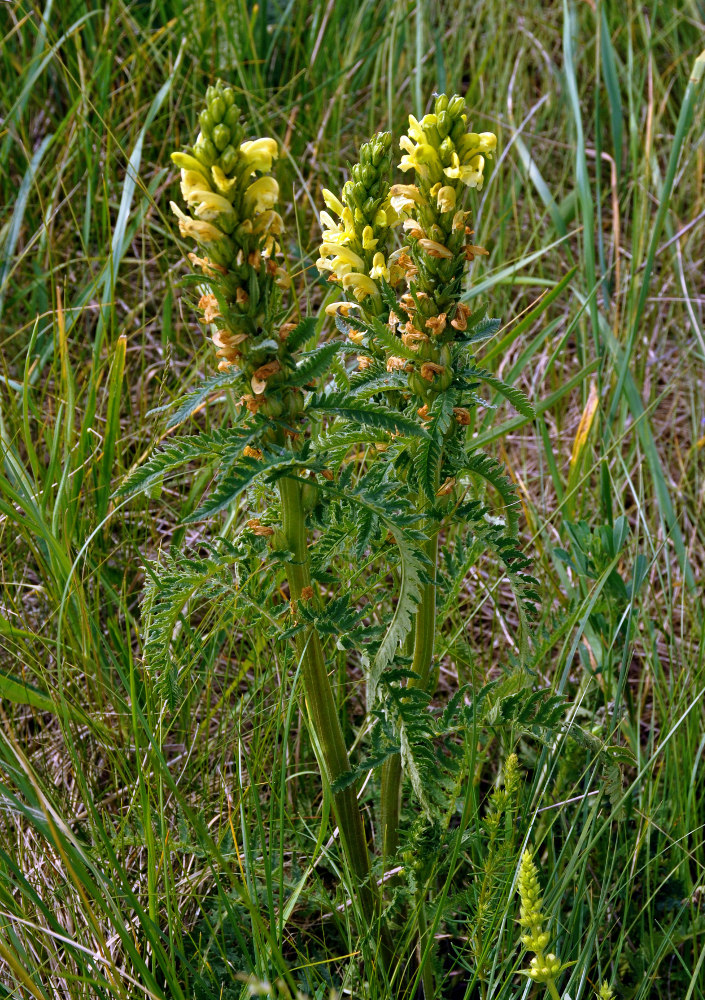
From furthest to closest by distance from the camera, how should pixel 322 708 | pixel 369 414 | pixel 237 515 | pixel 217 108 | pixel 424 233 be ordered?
pixel 237 515 → pixel 322 708 → pixel 424 233 → pixel 369 414 → pixel 217 108

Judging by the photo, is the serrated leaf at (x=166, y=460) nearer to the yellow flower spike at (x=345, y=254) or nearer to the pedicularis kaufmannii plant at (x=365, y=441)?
the pedicularis kaufmannii plant at (x=365, y=441)

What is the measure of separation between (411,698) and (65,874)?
71cm

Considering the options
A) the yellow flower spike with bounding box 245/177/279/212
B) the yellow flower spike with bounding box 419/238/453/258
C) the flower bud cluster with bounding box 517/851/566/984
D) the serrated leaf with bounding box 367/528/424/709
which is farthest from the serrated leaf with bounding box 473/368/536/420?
the flower bud cluster with bounding box 517/851/566/984

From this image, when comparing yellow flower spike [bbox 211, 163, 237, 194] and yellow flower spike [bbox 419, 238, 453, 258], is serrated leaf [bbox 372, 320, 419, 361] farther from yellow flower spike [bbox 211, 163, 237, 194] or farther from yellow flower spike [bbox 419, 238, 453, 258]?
yellow flower spike [bbox 211, 163, 237, 194]

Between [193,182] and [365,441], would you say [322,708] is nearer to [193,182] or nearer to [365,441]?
[365,441]

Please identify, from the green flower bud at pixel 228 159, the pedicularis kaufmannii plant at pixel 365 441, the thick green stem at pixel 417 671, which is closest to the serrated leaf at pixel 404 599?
the pedicularis kaufmannii plant at pixel 365 441

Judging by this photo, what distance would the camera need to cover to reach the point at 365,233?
4.23 feet

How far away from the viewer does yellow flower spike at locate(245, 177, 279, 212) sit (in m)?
1.08

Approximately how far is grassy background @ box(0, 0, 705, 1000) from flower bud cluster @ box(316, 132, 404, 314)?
0.54 m

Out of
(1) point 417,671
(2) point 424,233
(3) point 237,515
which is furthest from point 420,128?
(3) point 237,515

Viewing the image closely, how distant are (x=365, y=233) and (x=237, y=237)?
27cm

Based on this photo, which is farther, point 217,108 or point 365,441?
point 365,441

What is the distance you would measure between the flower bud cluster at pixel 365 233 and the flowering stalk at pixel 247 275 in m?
0.14

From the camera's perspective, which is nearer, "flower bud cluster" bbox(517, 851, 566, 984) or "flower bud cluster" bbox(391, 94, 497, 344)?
"flower bud cluster" bbox(517, 851, 566, 984)
